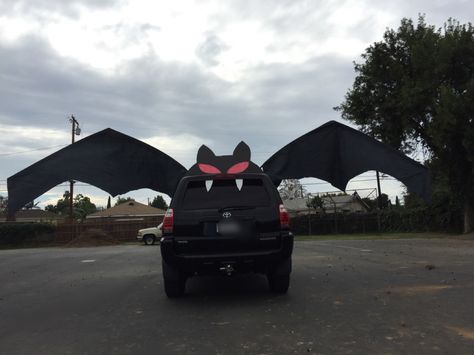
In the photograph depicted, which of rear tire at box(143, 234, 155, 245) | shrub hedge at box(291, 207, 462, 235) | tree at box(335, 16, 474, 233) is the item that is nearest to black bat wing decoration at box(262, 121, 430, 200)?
tree at box(335, 16, 474, 233)

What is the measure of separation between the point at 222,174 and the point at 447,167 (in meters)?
23.3

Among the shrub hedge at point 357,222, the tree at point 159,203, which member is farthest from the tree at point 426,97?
the tree at point 159,203

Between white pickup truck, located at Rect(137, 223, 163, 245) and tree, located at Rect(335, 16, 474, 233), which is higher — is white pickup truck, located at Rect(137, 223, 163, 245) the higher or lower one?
the lower one

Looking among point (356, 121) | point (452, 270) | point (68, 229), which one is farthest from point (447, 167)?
point (68, 229)

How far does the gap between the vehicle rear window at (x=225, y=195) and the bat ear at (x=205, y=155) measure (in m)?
0.81

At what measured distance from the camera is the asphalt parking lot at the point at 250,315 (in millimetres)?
5082

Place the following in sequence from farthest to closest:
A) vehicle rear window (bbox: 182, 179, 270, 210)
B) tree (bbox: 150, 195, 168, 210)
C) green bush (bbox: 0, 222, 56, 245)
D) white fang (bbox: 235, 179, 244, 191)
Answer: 1. tree (bbox: 150, 195, 168, 210)
2. green bush (bbox: 0, 222, 56, 245)
3. white fang (bbox: 235, 179, 244, 191)
4. vehicle rear window (bbox: 182, 179, 270, 210)

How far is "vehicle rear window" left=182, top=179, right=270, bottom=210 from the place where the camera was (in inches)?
289

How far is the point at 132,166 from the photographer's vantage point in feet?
32.8

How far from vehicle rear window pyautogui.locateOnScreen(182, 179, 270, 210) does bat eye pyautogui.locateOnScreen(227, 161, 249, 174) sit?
0.28 metres

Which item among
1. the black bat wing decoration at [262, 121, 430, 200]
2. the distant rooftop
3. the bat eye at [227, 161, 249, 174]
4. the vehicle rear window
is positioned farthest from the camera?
the distant rooftop

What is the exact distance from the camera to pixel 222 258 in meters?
7.08

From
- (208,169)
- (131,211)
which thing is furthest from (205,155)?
(131,211)

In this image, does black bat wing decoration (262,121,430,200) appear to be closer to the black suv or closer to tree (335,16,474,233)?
the black suv
